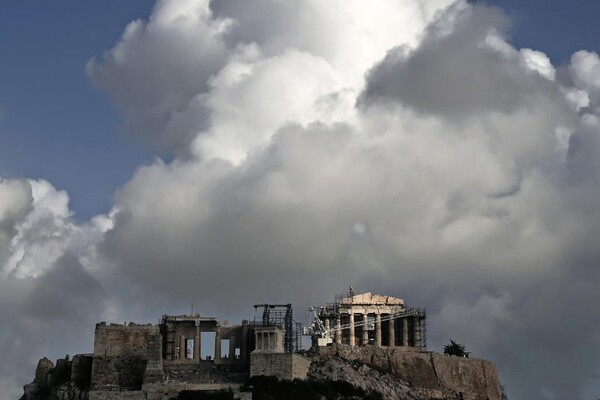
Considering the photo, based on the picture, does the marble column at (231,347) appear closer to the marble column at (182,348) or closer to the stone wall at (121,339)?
the marble column at (182,348)

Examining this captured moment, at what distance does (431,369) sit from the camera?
147125 millimetres

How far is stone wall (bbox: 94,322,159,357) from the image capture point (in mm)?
131500

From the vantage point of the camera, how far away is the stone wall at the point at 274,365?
417ft

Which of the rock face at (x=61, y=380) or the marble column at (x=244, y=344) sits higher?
the marble column at (x=244, y=344)

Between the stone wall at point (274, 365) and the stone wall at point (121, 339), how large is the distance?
11.6m

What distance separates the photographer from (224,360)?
435 feet

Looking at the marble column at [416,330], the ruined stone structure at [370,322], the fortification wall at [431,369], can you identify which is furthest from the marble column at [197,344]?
the marble column at [416,330]

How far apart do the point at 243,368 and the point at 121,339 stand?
1317 centimetres

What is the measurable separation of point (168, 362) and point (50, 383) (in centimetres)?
1499

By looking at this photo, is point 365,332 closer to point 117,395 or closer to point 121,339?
point 121,339

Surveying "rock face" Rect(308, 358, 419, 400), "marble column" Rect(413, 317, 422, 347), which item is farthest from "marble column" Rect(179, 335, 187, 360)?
"marble column" Rect(413, 317, 422, 347)

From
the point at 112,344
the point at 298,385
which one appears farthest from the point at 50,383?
the point at 298,385

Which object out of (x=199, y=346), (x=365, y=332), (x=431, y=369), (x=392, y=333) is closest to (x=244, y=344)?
(x=199, y=346)

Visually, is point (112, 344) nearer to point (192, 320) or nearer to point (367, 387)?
point (192, 320)
